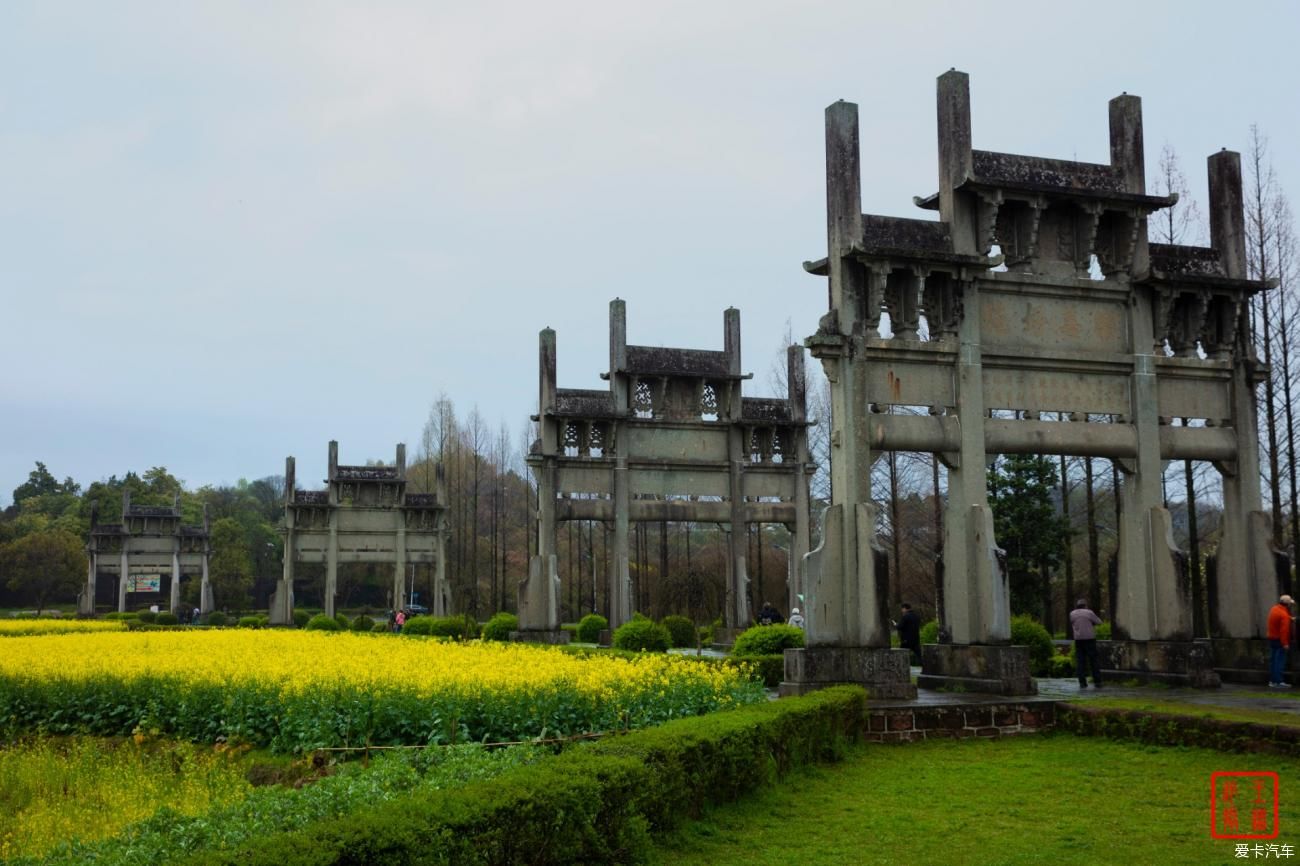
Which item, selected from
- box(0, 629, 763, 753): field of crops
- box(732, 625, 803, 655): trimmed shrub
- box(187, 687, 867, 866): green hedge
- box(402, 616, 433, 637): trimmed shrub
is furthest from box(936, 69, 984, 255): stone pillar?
box(402, 616, 433, 637): trimmed shrub

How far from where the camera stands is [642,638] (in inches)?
969

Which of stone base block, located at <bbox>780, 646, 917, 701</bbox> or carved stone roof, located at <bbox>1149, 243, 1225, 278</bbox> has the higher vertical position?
carved stone roof, located at <bbox>1149, 243, 1225, 278</bbox>

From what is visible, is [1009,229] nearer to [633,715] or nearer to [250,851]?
[633,715]

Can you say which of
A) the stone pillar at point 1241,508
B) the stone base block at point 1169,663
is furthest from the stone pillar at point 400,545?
the stone pillar at point 1241,508

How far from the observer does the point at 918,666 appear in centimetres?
2269

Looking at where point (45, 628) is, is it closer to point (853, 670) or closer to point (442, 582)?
point (442, 582)

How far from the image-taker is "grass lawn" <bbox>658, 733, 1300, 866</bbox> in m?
8.00

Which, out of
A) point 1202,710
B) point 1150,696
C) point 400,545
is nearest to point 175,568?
point 400,545

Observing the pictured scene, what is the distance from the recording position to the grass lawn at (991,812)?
7996mm

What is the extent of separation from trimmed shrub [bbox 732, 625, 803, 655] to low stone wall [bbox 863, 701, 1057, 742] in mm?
6265

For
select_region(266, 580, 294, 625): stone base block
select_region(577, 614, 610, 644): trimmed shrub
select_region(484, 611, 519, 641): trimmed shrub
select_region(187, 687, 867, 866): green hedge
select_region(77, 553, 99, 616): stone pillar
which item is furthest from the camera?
select_region(77, 553, 99, 616): stone pillar

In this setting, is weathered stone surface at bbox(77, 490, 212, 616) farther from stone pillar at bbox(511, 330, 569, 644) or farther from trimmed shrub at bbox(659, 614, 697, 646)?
trimmed shrub at bbox(659, 614, 697, 646)

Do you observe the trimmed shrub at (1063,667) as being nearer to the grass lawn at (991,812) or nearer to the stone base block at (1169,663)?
the stone base block at (1169,663)

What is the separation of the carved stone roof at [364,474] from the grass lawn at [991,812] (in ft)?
112
